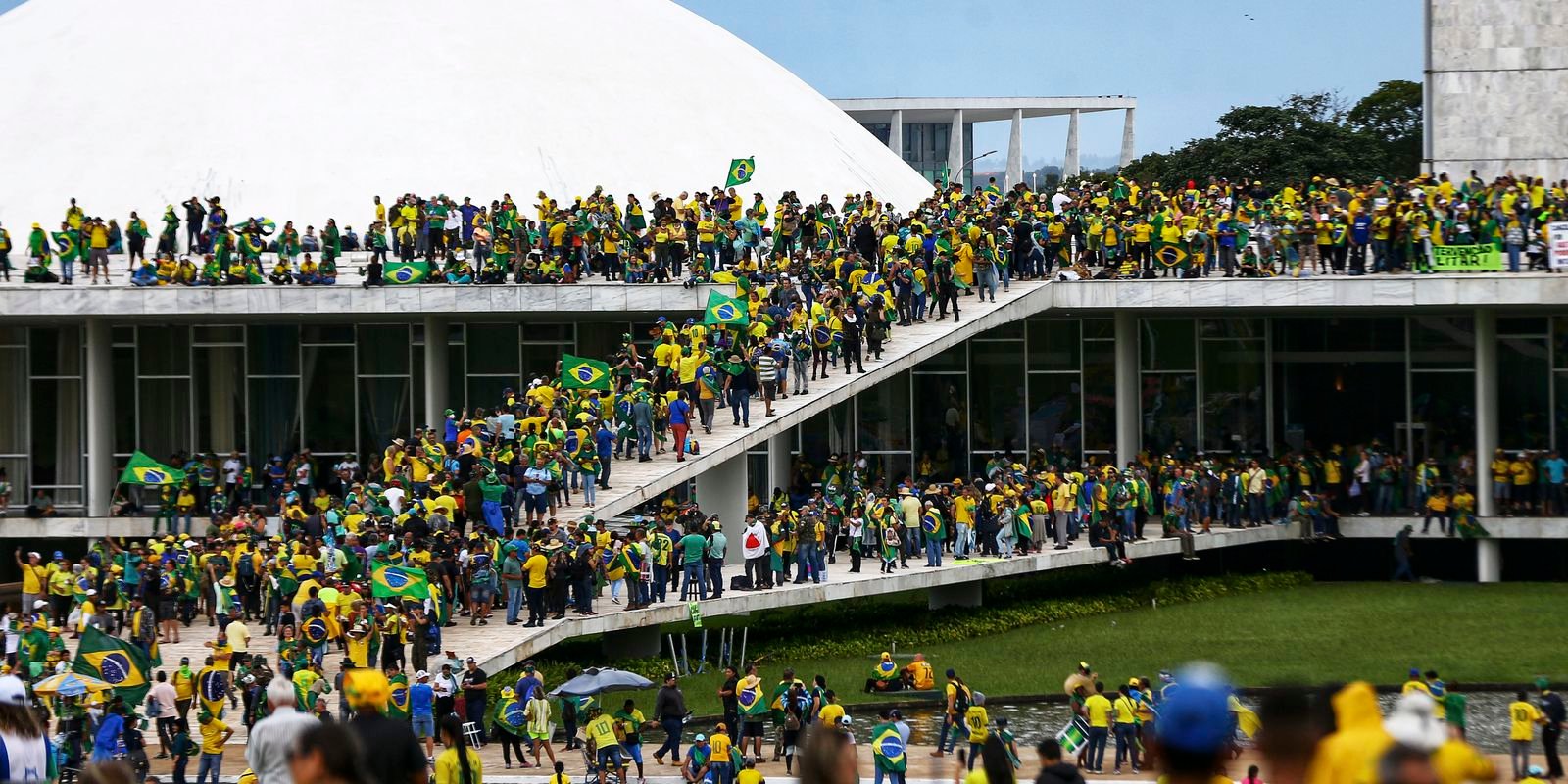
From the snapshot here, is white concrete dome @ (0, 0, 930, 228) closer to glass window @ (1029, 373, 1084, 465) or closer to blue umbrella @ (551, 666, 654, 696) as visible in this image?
glass window @ (1029, 373, 1084, 465)

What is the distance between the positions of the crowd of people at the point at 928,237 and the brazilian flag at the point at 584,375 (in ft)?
14.4

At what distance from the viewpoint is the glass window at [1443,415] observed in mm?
35438

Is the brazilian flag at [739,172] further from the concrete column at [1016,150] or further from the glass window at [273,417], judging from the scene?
the concrete column at [1016,150]

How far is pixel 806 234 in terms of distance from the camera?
110 ft

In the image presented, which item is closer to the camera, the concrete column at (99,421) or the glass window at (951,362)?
the concrete column at (99,421)

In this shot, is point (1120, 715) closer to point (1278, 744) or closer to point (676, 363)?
point (676, 363)

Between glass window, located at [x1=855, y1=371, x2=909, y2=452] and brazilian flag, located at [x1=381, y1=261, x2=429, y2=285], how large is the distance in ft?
27.0

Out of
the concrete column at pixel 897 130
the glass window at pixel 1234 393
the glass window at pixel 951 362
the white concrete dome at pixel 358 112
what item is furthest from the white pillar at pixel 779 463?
the concrete column at pixel 897 130

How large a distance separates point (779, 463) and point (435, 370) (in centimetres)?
639

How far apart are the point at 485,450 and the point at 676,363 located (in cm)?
320

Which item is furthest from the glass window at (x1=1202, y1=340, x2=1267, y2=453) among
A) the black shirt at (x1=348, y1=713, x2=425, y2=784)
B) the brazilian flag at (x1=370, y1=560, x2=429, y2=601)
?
the black shirt at (x1=348, y1=713, x2=425, y2=784)

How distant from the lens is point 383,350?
36938 mm

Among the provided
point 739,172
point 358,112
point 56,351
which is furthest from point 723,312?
point 358,112

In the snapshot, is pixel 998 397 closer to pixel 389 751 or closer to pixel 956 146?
pixel 389 751
